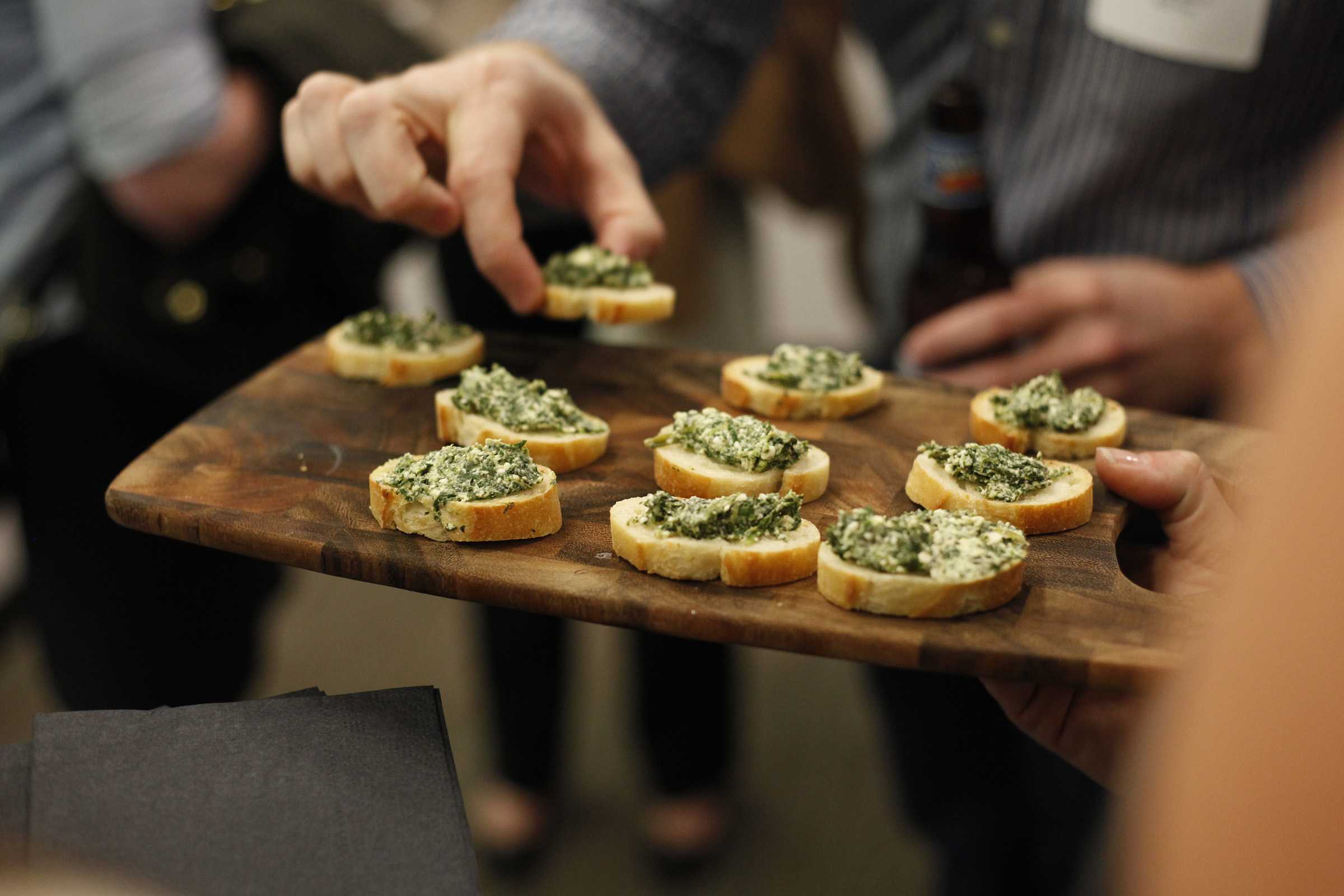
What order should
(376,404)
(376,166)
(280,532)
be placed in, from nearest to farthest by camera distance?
1. (280,532)
2. (376,166)
3. (376,404)

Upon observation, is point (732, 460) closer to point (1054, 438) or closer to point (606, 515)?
point (606, 515)

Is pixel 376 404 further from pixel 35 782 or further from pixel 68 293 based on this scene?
pixel 68 293

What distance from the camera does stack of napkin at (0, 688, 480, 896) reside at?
1042 mm

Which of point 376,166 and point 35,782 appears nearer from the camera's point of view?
point 35,782

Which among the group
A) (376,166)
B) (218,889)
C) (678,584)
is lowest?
(218,889)

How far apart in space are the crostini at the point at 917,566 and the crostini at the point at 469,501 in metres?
0.44

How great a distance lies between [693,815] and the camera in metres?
3.43

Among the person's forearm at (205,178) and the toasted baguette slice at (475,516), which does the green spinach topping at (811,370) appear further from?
the person's forearm at (205,178)

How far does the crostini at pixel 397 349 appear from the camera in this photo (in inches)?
82.0

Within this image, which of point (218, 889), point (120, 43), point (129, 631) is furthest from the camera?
point (129, 631)

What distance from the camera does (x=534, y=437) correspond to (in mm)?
1777

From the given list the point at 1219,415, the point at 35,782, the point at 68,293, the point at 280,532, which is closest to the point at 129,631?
the point at 68,293

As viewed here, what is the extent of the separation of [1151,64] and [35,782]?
8.44 ft

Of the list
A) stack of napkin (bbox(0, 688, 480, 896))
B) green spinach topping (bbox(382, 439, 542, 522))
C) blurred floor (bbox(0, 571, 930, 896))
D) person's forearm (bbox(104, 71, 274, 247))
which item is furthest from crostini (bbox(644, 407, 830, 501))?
blurred floor (bbox(0, 571, 930, 896))
